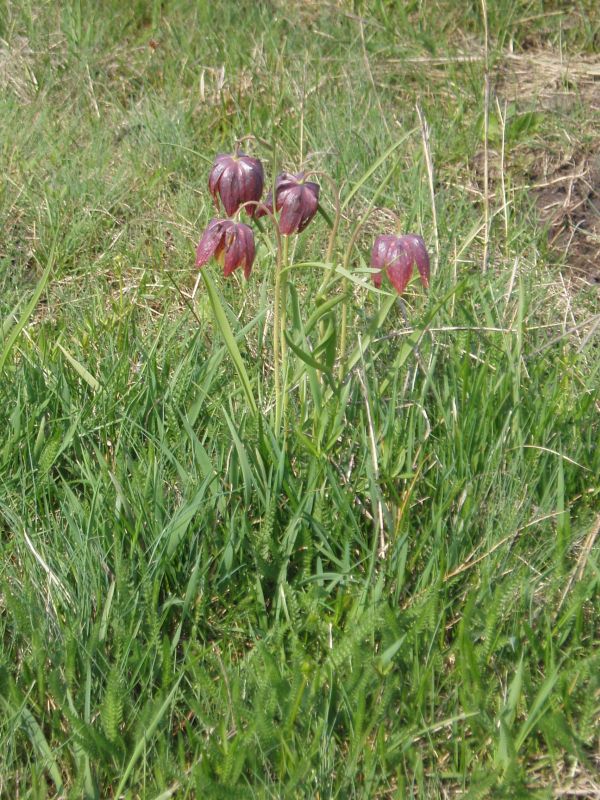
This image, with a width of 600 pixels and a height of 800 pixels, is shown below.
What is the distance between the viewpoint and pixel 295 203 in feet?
5.23

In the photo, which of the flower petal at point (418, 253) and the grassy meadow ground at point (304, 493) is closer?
the grassy meadow ground at point (304, 493)

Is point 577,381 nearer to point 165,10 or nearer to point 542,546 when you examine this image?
point 542,546

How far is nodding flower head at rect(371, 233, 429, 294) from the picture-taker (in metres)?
1.60

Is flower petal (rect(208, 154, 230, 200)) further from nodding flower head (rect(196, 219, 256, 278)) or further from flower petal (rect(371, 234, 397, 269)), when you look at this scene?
flower petal (rect(371, 234, 397, 269))

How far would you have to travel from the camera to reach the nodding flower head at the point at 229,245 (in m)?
1.61

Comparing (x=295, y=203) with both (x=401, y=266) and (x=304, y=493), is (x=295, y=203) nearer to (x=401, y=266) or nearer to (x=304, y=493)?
(x=401, y=266)

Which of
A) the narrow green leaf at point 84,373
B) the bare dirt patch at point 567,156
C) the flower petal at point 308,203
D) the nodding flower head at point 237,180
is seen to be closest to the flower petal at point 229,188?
the nodding flower head at point 237,180

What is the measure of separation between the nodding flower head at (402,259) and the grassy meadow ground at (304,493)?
0.22ft

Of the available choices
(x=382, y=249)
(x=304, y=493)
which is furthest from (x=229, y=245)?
(x=304, y=493)

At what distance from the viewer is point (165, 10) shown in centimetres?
357

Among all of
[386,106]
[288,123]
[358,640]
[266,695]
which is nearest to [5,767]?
[266,695]

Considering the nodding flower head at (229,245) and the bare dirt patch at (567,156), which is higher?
the nodding flower head at (229,245)

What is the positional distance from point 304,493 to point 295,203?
52cm

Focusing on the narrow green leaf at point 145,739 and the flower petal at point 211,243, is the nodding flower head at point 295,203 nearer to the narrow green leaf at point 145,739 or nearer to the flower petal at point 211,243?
the flower petal at point 211,243
